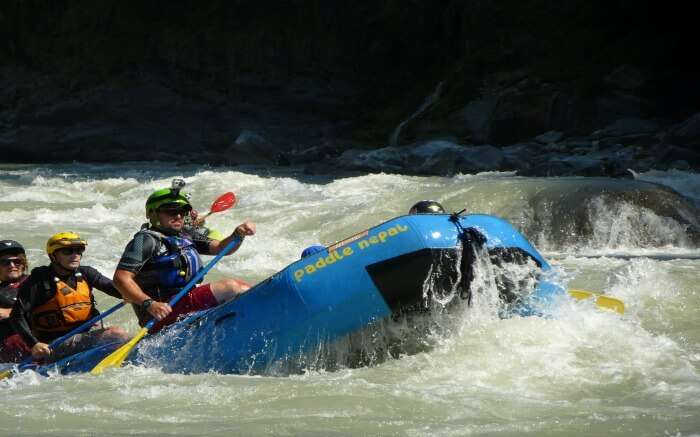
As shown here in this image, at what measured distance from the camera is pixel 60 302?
16.2 feet

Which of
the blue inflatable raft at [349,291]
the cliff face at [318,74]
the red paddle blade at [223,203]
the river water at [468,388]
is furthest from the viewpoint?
the cliff face at [318,74]

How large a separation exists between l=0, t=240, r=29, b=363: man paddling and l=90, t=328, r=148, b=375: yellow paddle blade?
781 mm

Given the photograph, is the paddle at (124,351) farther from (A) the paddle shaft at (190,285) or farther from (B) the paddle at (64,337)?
(B) the paddle at (64,337)

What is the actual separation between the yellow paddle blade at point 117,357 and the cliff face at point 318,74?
13.8 metres

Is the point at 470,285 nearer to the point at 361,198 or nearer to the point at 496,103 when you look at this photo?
the point at 361,198

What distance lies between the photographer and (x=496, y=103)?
19.0 meters

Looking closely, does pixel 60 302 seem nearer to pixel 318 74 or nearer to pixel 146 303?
pixel 146 303

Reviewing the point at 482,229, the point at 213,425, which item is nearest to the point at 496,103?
the point at 482,229

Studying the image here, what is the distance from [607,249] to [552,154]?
669cm

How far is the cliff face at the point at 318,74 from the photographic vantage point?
18.4m

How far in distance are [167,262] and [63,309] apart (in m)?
0.65

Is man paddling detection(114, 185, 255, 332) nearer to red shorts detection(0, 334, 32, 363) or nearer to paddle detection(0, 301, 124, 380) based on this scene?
paddle detection(0, 301, 124, 380)

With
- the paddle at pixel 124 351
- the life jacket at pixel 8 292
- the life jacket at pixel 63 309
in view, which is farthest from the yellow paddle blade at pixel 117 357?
the life jacket at pixel 8 292

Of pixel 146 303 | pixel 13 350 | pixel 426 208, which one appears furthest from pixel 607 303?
pixel 13 350
